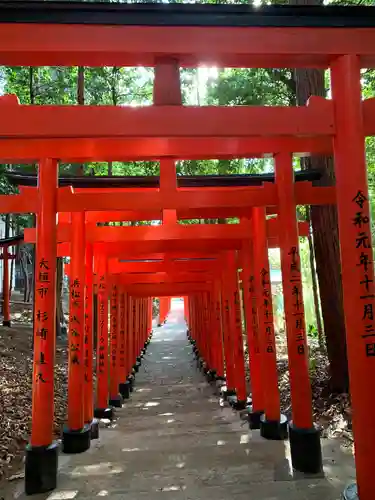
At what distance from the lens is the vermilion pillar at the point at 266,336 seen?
5.24m

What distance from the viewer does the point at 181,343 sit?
2108 cm

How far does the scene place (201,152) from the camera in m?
4.25

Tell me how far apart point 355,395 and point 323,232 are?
12.9 ft

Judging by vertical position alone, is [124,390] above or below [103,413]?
below

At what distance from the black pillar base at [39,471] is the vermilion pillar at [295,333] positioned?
89.6 inches

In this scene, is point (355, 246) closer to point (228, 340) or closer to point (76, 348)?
point (76, 348)

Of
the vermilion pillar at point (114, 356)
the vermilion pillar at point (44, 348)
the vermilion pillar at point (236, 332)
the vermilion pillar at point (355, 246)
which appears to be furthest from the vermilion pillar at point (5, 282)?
the vermilion pillar at point (355, 246)

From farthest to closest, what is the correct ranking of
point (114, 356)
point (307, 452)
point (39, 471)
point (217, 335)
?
point (217, 335)
point (114, 356)
point (307, 452)
point (39, 471)

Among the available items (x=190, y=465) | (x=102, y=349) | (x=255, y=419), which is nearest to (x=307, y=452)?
(x=190, y=465)

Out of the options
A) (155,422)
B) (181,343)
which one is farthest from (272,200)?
(181,343)

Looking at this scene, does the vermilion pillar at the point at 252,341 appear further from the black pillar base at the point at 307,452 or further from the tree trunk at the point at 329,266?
the black pillar base at the point at 307,452

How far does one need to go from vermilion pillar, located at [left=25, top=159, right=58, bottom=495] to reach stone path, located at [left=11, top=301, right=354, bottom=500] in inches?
8.6

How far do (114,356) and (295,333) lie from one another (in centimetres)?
555

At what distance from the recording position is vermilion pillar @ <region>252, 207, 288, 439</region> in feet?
17.2
